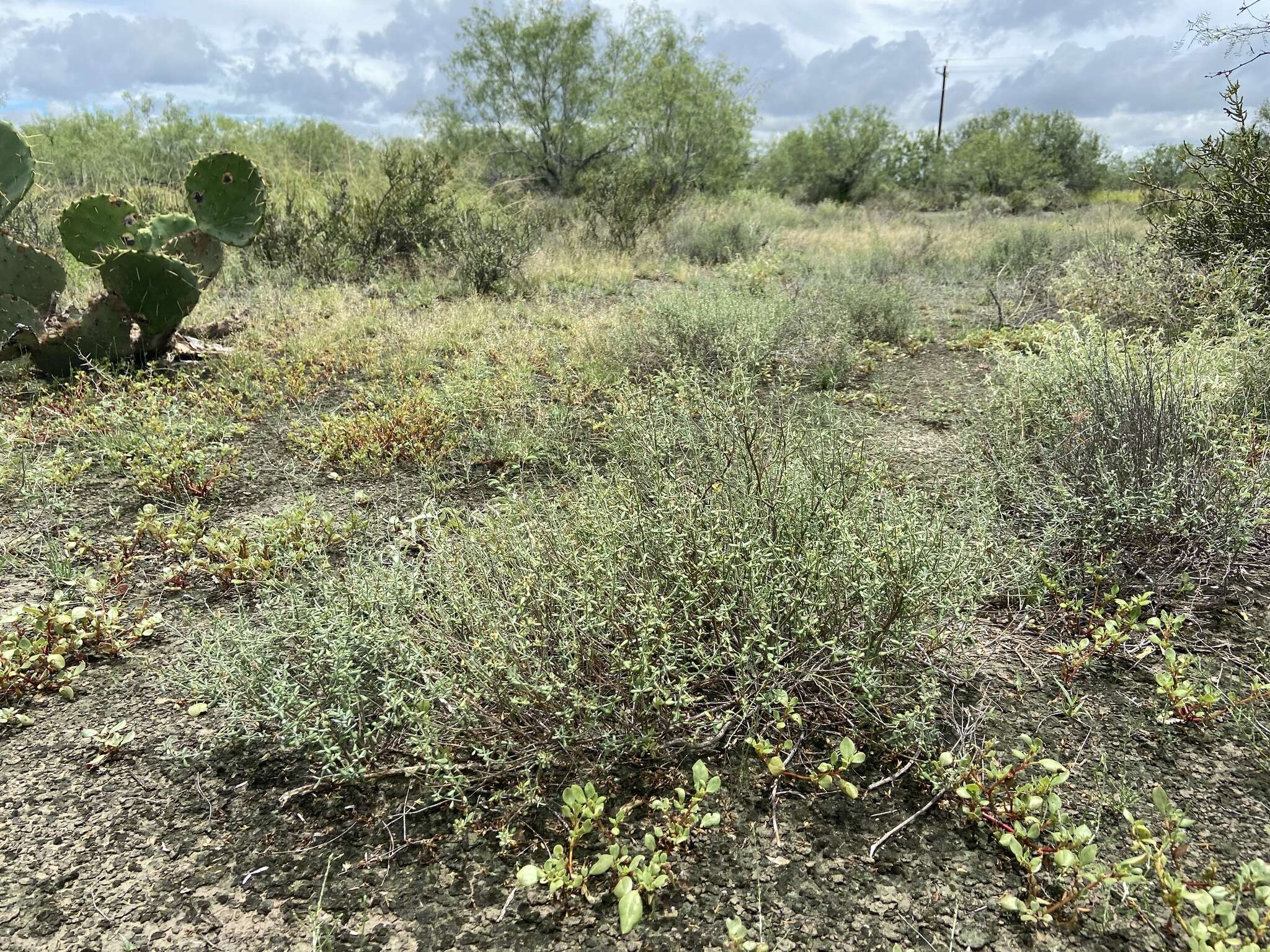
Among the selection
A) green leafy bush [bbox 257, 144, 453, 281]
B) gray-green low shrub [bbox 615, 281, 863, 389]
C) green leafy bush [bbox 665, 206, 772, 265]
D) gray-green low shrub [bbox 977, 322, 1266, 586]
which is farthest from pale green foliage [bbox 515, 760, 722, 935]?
green leafy bush [bbox 665, 206, 772, 265]

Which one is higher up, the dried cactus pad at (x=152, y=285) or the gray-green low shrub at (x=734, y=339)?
the dried cactus pad at (x=152, y=285)

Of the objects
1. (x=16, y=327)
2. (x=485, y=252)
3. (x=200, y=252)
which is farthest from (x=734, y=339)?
(x=16, y=327)

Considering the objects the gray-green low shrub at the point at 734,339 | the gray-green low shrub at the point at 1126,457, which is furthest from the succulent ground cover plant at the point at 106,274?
the gray-green low shrub at the point at 1126,457

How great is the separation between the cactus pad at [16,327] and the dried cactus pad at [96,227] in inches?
26.4

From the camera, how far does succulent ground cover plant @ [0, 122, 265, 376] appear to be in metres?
4.50

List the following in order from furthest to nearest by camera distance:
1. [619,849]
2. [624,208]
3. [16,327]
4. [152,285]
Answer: [624,208] → [152,285] → [16,327] → [619,849]

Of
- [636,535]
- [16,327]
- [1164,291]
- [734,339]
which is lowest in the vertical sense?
[636,535]

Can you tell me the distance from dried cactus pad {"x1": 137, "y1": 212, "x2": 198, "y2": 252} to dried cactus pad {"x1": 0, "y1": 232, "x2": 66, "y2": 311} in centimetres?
61

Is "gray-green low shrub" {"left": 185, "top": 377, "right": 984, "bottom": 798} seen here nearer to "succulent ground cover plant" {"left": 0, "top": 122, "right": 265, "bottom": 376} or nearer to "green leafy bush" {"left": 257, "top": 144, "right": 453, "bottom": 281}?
"succulent ground cover plant" {"left": 0, "top": 122, "right": 265, "bottom": 376}

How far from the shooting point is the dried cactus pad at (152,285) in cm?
465

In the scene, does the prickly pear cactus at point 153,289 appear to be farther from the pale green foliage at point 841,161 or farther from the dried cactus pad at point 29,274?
the pale green foliage at point 841,161

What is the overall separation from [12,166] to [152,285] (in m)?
1.11

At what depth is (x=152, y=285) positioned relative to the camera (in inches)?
187

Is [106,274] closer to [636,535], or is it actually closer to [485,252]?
[485,252]
